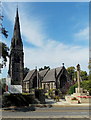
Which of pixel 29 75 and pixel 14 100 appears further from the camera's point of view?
pixel 29 75

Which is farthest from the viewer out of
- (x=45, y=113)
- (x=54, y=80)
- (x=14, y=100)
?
(x=54, y=80)

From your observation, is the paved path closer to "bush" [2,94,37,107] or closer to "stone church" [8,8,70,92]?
"bush" [2,94,37,107]

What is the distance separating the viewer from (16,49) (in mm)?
55344

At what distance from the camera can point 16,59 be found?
54.7m

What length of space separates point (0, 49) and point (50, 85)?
3413 centimetres

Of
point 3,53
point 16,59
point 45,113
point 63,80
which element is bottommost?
point 45,113

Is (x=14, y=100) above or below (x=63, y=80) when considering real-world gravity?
below

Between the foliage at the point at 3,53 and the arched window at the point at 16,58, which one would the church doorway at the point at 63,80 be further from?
the foliage at the point at 3,53

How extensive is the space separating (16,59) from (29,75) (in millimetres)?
8500

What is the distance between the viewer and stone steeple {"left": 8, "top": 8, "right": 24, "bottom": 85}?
52406 millimetres

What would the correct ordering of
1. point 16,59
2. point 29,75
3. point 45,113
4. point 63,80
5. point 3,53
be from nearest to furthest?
point 45,113 → point 3,53 → point 63,80 → point 29,75 → point 16,59

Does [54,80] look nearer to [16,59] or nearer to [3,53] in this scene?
[16,59]

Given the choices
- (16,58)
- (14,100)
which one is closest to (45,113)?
(14,100)

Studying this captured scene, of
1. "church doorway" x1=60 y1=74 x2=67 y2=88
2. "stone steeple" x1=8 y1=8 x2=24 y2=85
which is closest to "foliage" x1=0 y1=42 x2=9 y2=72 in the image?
"church doorway" x1=60 y1=74 x2=67 y2=88
